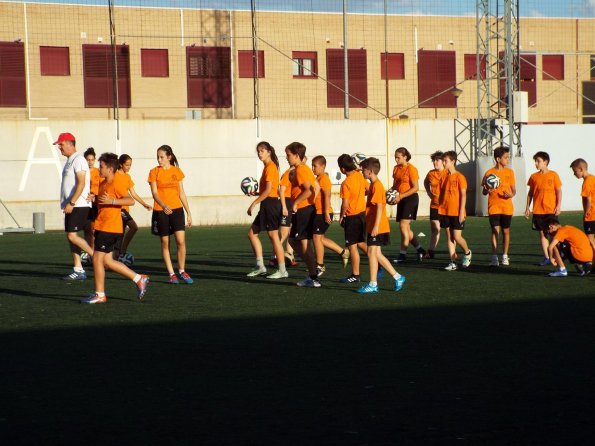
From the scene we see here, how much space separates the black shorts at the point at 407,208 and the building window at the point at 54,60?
2151 centimetres

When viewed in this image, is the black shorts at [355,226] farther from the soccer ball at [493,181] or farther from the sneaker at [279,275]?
the soccer ball at [493,181]

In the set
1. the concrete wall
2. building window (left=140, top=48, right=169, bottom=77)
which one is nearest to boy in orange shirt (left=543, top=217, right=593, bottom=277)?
the concrete wall

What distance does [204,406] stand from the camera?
6.07 m

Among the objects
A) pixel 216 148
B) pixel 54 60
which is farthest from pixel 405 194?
pixel 54 60

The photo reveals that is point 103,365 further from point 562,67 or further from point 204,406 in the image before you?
point 562,67

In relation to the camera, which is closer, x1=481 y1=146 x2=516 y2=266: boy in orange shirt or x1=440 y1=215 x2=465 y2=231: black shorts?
x1=440 y1=215 x2=465 y2=231: black shorts

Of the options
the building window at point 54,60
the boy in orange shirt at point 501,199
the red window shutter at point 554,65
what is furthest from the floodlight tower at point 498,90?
the boy in orange shirt at point 501,199

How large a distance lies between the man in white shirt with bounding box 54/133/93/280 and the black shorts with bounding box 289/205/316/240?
258 cm

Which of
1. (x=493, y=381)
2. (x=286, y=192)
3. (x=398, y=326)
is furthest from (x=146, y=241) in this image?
(x=493, y=381)

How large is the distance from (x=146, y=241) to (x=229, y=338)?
48.2 feet

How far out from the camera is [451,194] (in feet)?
50.1

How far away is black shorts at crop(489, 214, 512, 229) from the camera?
1531cm

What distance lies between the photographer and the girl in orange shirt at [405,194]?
51.7ft

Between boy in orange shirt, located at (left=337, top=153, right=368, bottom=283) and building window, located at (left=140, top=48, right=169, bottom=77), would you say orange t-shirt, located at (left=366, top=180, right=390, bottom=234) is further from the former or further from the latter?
building window, located at (left=140, top=48, right=169, bottom=77)
